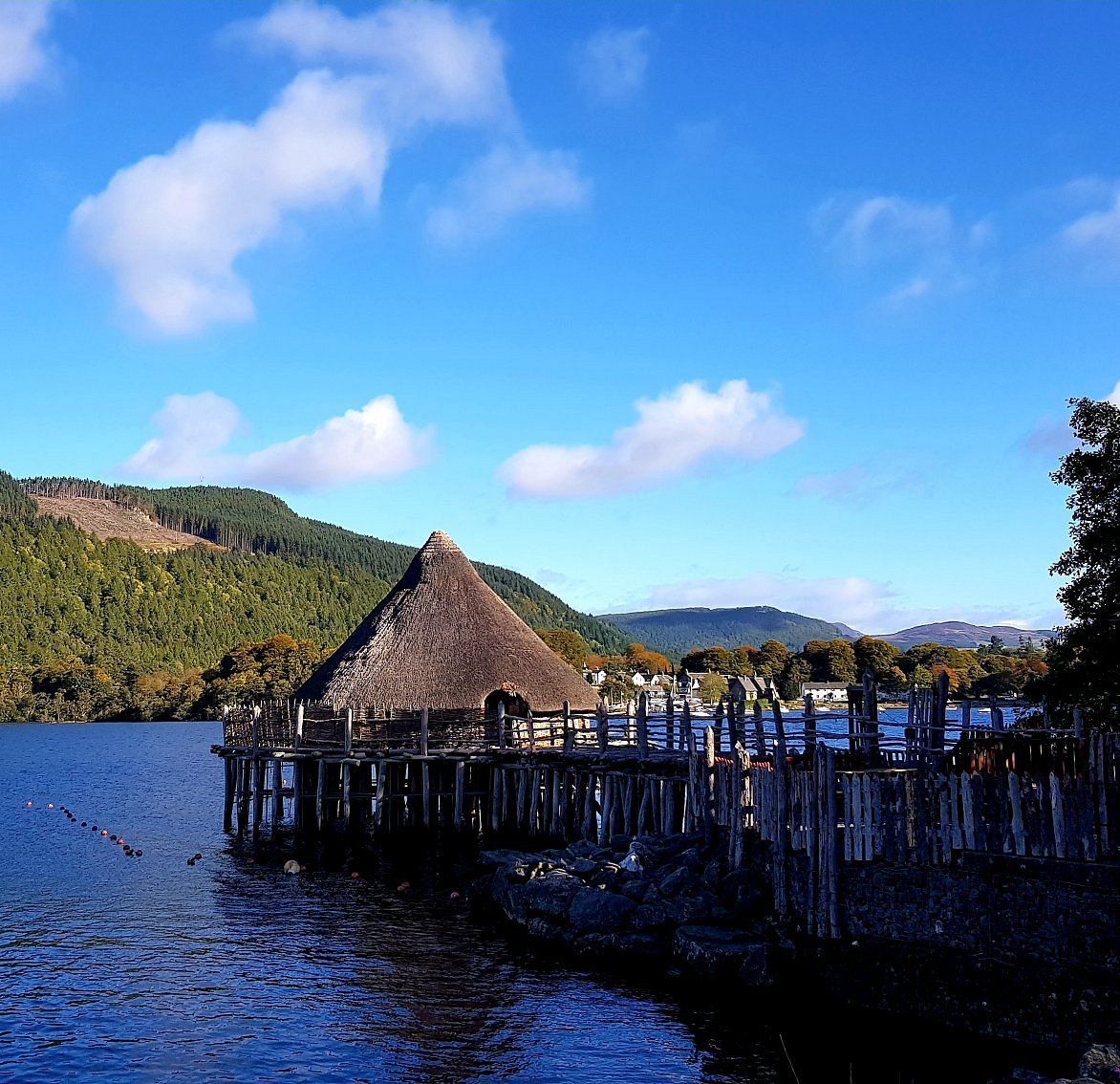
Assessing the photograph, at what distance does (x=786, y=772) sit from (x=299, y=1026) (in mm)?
8620

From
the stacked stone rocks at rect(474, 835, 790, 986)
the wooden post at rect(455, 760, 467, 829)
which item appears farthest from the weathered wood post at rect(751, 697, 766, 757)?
the wooden post at rect(455, 760, 467, 829)

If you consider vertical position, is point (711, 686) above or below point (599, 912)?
above

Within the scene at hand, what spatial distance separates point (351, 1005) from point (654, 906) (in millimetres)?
5481

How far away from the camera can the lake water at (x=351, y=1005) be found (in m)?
15.7

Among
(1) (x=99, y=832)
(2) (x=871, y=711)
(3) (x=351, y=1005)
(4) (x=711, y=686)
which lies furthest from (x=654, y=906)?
(4) (x=711, y=686)

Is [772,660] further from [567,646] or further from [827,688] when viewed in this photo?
[567,646]

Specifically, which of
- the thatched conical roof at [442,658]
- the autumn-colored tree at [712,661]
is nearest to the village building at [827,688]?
the autumn-colored tree at [712,661]

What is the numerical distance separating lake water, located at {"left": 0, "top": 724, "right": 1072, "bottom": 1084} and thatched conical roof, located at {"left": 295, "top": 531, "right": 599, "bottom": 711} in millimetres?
7498

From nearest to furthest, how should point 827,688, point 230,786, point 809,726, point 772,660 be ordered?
1. point 809,726
2. point 230,786
3. point 827,688
4. point 772,660

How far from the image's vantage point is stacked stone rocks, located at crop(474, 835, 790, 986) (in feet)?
61.2

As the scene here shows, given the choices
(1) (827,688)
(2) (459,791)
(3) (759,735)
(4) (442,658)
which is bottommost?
(2) (459,791)

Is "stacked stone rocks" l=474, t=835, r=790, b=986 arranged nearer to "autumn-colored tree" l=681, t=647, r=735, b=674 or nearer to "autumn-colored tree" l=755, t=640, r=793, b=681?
"autumn-colored tree" l=755, t=640, r=793, b=681

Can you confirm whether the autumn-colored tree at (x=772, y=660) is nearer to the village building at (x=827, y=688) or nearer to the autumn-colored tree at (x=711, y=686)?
the autumn-colored tree at (x=711, y=686)

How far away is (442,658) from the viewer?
38.3 m
